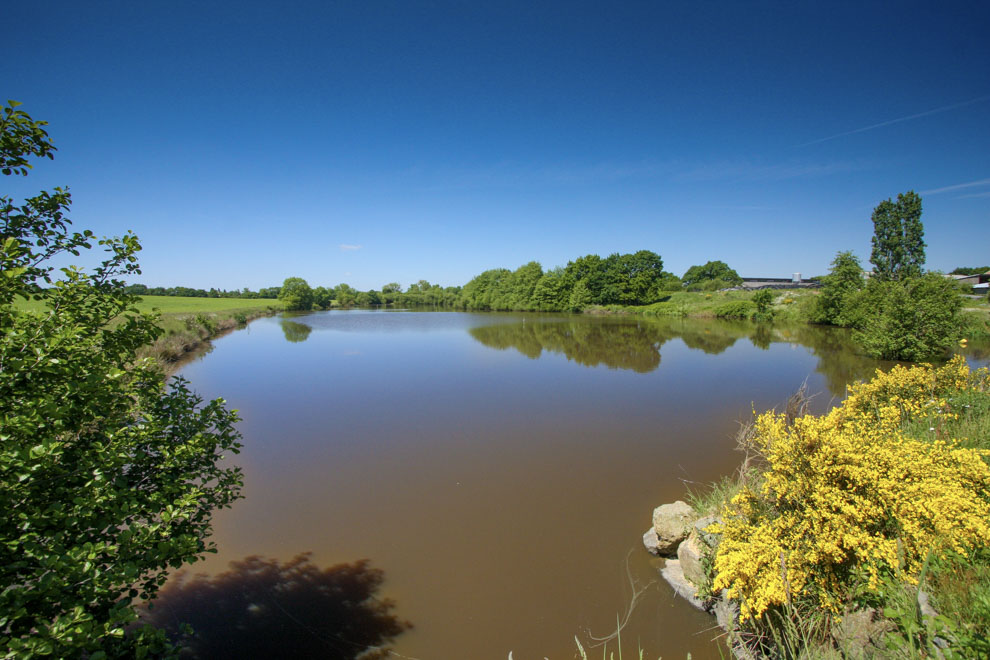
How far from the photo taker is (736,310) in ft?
141

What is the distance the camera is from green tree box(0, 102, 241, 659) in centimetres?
192

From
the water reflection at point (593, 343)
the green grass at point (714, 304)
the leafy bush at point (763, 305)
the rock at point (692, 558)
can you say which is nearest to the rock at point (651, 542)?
the rock at point (692, 558)

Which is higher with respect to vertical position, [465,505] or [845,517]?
[845,517]

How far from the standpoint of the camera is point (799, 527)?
3.63 metres

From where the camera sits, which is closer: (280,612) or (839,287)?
(280,612)

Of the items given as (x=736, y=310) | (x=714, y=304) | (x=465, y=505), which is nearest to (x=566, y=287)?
(x=714, y=304)

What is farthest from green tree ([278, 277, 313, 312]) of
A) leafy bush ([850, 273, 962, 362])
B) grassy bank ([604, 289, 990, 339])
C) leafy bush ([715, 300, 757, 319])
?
leafy bush ([850, 273, 962, 362])

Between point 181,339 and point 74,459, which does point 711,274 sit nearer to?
point 181,339

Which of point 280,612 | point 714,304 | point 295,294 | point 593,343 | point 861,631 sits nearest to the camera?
point 861,631

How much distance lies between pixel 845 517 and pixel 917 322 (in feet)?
60.6

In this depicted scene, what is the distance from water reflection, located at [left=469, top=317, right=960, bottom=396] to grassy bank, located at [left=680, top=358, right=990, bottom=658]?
11.9 m

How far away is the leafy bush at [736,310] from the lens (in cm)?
4221

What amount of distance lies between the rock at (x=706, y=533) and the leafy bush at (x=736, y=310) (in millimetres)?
43512

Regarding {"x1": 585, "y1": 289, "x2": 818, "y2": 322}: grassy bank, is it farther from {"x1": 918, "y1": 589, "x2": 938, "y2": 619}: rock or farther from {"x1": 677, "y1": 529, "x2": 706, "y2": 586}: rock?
{"x1": 918, "y1": 589, "x2": 938, "y2": 619}: rock
